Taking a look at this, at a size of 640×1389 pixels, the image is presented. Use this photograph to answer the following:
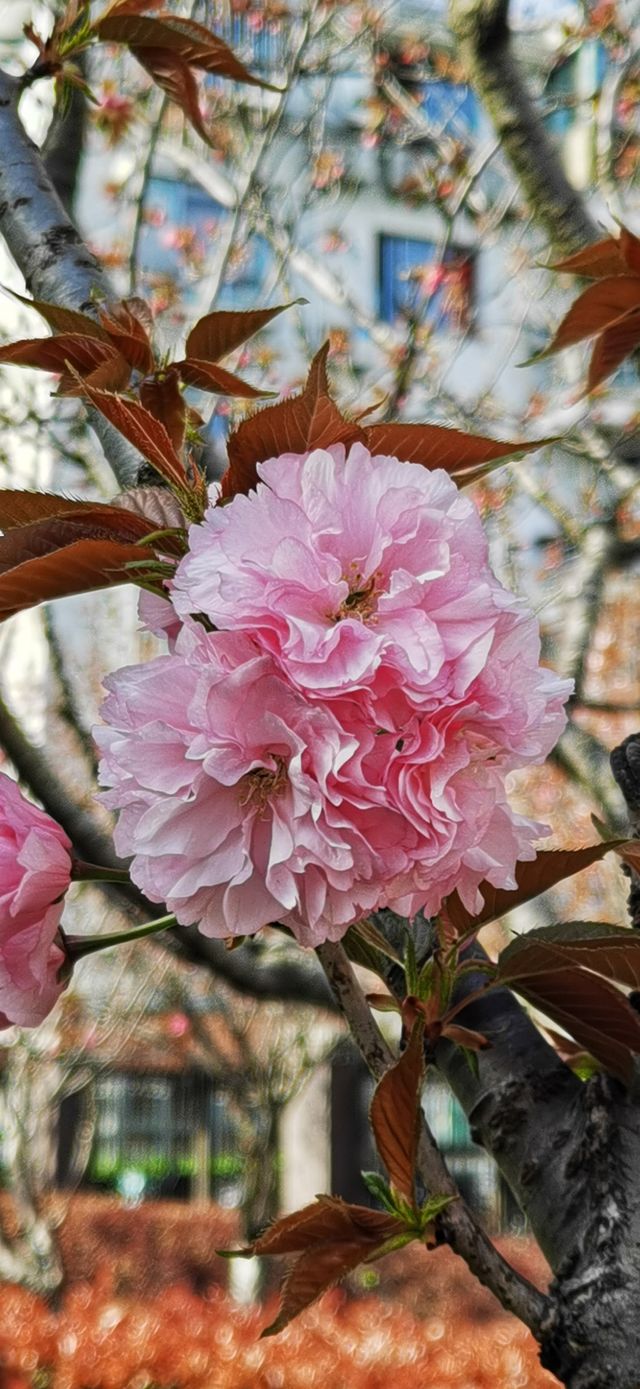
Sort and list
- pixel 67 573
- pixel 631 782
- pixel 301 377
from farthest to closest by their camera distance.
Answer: pixel 301 377
pixel 631 782
pixel 67 573

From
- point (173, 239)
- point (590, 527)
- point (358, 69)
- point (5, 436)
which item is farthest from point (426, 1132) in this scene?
point (173, 239)

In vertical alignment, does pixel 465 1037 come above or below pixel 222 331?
below

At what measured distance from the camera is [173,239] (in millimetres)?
7242

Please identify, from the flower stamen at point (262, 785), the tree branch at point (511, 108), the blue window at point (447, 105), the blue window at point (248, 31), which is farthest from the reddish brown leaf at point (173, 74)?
the blue window at point (447, 105)

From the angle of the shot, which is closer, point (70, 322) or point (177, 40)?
point (70, 322)

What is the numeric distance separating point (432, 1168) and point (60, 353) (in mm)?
523

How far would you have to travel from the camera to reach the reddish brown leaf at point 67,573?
2.27 feet

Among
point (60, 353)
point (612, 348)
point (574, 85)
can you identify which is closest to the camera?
point (60, 353)

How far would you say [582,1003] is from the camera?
0.85 meters

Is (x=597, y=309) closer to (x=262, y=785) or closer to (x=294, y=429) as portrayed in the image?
(x=294, y=429)

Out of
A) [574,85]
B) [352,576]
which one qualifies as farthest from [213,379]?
[574,85]

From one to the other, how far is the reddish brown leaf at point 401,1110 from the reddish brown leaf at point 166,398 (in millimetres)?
Result: 400

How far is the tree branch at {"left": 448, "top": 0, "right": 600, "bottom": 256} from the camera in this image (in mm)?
2518

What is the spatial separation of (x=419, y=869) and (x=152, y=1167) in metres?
12.2
